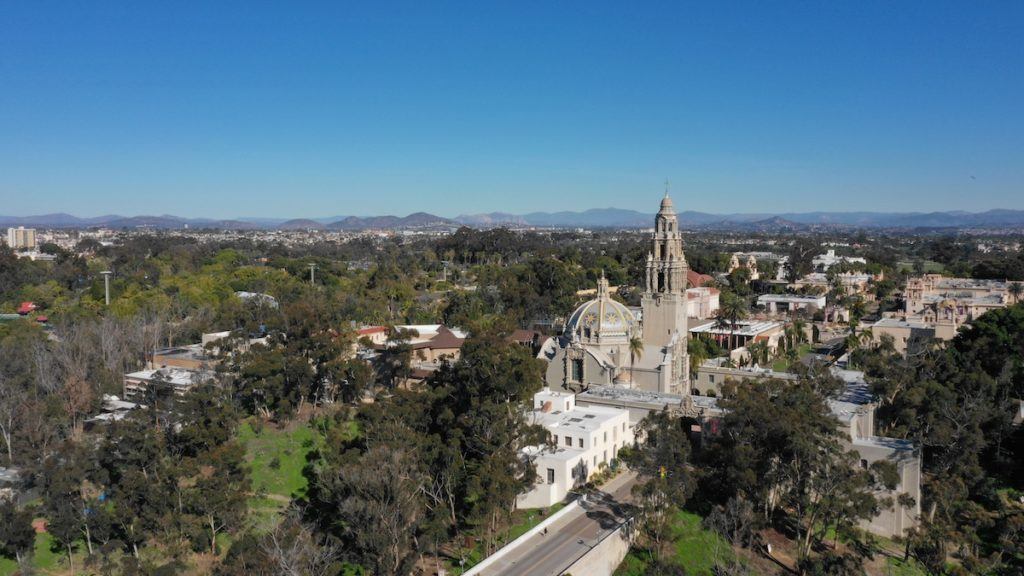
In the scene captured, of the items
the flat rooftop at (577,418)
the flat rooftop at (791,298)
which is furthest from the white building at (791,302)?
the flat rooftop at (577,418)

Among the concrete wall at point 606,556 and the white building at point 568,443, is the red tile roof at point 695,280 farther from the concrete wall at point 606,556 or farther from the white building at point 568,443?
the concrete wall at point 606,556

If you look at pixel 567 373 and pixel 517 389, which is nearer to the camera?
pixel 517 389

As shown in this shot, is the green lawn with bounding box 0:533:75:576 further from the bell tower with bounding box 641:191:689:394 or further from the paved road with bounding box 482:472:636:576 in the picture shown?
the bell tower with bounding box 641:191:689:394

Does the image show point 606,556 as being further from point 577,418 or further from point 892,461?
point 892,461

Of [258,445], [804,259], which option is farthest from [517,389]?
[804,259]

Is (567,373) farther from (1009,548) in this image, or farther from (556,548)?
(1009,548)
